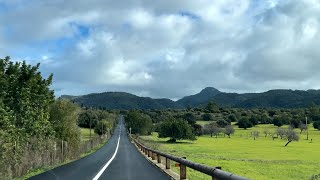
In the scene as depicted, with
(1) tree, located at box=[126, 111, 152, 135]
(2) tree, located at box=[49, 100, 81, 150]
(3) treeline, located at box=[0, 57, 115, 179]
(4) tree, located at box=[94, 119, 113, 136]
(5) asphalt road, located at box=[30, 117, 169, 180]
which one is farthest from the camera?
(1) tree, located at box=[126, 111, 152, 135]

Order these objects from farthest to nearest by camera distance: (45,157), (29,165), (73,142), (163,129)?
(163,129)
(73,142)
(45,157)
(29,165)

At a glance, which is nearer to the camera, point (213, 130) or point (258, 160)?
point (258, 160)

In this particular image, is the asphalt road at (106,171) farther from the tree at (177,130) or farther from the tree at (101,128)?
the tree at (101,128)

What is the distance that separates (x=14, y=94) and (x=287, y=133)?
12690 cm

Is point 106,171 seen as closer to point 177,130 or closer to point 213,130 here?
point 177,130

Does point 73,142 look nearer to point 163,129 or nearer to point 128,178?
point 128,178

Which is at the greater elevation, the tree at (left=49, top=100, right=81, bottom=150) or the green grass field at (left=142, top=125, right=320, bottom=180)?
the tree at (left=49, top=100, right=81, bottom=150)

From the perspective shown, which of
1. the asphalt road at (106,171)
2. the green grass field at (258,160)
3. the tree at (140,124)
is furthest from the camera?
the tree at (140,124)

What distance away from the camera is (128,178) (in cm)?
1808

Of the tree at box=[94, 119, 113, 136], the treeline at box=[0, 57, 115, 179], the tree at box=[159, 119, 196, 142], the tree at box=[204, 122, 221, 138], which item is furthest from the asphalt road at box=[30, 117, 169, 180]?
the tree at box=[204, 122, 221, 138]

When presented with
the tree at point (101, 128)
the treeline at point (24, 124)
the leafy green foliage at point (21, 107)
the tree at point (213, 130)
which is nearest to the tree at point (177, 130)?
the tree at point (101, 128)

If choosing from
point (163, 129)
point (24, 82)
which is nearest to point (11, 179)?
point (24, 82)

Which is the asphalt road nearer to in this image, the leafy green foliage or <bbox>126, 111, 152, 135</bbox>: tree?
the leafy green foliage

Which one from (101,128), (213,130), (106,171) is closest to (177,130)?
(101,128)
